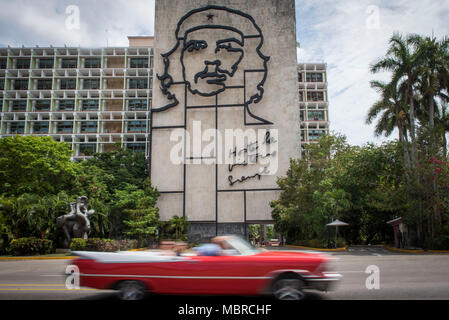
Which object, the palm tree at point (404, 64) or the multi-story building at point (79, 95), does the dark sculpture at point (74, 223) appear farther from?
the multi-story building at point (79, 95)

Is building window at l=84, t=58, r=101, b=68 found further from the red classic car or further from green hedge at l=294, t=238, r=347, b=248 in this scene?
the red classic car

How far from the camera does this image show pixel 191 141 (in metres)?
34.8

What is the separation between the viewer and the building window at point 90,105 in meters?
68.8

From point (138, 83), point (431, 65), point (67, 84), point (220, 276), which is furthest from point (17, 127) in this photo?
point (220, 276)

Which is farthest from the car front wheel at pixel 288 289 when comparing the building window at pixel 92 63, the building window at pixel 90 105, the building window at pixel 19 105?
the building window at pixel 19 105

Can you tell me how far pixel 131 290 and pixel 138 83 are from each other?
67472 millimetres

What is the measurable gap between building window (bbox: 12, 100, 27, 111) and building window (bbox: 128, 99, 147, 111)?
19.5 metres

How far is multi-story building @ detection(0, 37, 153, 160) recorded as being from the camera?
67.0m

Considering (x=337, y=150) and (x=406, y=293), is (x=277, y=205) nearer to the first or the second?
(x=337, y=150)

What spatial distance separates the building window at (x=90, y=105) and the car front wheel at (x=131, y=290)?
219 feet

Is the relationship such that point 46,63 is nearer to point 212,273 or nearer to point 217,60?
point 217,60

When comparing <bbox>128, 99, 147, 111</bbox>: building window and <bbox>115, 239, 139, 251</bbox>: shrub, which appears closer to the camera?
<bbox>115, 239, 139, 251</bbox>: shrub

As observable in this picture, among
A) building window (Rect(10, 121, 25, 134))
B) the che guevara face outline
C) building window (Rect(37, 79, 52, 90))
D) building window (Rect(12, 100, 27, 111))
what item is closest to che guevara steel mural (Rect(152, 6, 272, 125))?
the che guevara face outline

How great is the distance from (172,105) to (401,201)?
71.0ft
